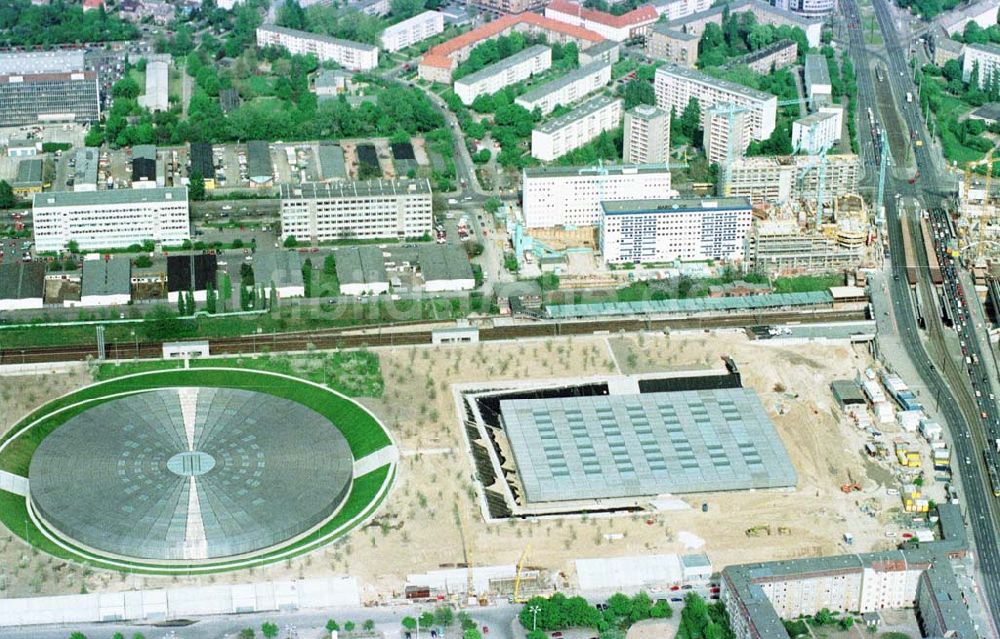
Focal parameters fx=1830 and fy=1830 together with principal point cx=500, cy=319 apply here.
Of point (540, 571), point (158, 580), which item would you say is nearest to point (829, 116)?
point (540, 571)

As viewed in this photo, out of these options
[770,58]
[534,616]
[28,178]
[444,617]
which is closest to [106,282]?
[28,178]

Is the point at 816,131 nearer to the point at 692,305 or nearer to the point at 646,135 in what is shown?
the point at 646,135

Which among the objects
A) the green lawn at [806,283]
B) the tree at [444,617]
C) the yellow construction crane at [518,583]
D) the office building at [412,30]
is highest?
the office building at [412,30]

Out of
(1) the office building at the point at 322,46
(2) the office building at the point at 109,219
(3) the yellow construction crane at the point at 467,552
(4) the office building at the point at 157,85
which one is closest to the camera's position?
(3) the yellow construction crane at the point at 467,552

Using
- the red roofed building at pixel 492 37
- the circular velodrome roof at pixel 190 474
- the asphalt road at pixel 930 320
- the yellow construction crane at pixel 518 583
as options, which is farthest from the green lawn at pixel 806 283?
the red roofed building at pixel 492 37

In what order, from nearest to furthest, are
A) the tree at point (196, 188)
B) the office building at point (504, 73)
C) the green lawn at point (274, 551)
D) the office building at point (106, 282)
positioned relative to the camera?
the green lawn at point (274, 551), the office building at point (106, 282), the tree at point (196, 188), the office building at point (504, 73)

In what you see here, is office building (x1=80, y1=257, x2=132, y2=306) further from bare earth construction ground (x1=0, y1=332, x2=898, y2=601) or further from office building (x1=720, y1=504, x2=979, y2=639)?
office building (x1=720, y1=504, x2=979, y2=639)

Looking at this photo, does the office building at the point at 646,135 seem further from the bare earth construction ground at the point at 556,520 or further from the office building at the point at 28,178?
the office building at the point at 28,178

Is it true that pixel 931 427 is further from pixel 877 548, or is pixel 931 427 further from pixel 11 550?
pixel 11 550
